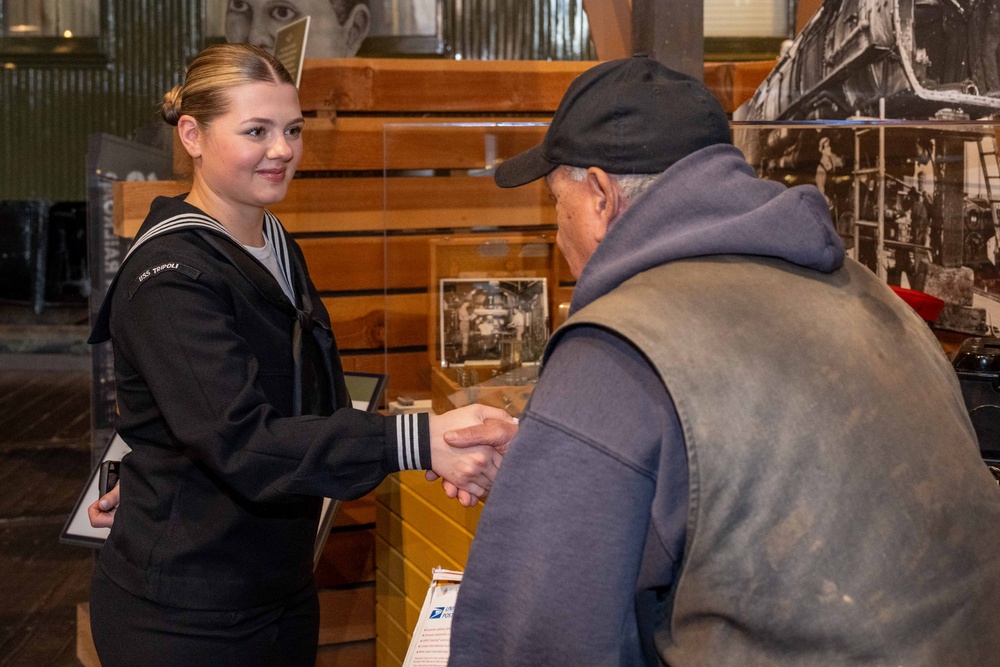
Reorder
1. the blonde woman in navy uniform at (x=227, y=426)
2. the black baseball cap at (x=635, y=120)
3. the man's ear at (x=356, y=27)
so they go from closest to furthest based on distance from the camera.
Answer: the black baseball cap at (x=635, y=120) → the blonde woman in navy uniform at (x=227, y=426) → the man's ear at (x=356, y=27)

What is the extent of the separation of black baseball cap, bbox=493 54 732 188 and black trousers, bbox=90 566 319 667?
1208 mm

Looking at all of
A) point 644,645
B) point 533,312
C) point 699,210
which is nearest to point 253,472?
point 644,645

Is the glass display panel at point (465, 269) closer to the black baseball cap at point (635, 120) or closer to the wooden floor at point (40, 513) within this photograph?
the black baseball cap at point (635, 120)

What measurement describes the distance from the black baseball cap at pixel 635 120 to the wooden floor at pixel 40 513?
3965 mm

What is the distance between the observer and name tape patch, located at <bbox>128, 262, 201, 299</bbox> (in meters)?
2.07

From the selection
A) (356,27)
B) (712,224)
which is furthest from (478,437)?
(356,27)

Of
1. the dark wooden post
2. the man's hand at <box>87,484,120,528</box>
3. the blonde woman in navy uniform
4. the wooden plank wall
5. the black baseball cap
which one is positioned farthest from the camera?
the wooden plank wall

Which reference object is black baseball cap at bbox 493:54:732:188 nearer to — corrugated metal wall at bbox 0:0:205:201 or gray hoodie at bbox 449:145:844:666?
gray hoodie at bbox 449:145:844:666

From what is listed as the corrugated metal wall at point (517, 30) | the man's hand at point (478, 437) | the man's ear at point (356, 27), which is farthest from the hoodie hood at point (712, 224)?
the corrugated metal wall at point (517, 30)

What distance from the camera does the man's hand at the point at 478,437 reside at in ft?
7.11

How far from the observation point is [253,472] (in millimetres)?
2021

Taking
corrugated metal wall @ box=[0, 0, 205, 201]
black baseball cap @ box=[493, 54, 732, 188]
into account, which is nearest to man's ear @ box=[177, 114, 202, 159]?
black baseball cap @ box=[493, 54, 732, 188]

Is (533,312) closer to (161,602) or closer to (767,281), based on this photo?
(161,602)

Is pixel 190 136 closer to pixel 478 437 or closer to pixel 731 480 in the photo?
pixel 478 437
